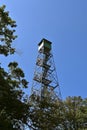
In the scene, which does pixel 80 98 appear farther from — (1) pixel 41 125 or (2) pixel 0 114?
(2) pixel 0 114

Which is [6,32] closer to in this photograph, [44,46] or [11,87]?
[11,87]

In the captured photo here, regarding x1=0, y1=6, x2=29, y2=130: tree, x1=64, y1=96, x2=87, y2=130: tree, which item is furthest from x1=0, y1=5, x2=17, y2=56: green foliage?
x1=64, y1=96, x2=87, y2=130: tree

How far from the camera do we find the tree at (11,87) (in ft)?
45.8

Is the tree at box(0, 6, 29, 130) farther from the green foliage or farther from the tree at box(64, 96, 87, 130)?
the tree at box(64, 96, 87, 130)

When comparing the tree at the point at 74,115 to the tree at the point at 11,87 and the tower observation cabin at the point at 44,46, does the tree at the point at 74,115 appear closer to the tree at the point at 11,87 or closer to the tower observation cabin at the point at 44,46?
the tower observation cabin at the point at 44,46

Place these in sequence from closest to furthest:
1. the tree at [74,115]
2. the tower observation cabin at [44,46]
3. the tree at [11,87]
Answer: the tree at [11,87]
the tree at [74,115]
the tower observation cabin at [44,46]

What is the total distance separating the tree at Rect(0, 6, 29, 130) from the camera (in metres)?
14.0

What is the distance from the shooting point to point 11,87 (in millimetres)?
14789

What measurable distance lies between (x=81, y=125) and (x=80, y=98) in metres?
3.63

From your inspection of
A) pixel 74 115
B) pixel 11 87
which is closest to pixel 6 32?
pixel 11 87

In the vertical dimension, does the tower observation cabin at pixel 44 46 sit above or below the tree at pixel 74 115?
above

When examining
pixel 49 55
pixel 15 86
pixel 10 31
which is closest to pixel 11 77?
pixel 15 86

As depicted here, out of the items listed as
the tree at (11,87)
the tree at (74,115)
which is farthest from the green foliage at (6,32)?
the tree at (74,115)

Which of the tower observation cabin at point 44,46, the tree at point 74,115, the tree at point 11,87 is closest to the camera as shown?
the tree at point 11,87
